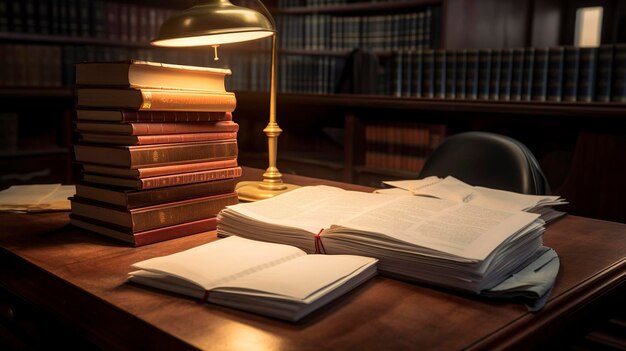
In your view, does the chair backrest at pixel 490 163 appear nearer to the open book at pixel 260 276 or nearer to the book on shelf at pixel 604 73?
the open book at pixel 260 276

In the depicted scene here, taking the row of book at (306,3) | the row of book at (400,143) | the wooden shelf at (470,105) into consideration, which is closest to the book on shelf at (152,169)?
the wooden shelf at (470,105)

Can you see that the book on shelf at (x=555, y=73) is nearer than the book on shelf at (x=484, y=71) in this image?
Yes

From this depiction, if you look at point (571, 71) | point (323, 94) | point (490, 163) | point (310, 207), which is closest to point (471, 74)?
point (571, 71)

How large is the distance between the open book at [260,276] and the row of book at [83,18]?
8.82 ft

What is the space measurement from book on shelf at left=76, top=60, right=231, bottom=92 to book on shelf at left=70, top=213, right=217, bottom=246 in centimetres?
24

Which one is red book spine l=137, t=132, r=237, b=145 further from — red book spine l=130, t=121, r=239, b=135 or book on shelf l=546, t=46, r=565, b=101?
book on shelf l=546, t=46, r=565, b=101

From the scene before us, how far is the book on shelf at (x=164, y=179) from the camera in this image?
3.26ft

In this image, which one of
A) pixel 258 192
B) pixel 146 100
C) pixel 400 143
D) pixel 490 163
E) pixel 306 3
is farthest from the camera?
pixel 306 3

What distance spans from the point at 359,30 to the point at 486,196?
2434 millimetres

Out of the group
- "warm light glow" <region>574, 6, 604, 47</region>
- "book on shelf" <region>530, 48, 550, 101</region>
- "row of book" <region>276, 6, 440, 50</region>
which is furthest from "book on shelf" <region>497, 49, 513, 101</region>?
"warm light glow" <region>574, 6, 604, 47</region>

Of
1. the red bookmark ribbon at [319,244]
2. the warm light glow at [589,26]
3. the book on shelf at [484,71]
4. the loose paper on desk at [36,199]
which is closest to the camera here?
the red bookmark ribbon at [319,244]

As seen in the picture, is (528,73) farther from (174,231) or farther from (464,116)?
(174,231)

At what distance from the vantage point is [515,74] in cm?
258

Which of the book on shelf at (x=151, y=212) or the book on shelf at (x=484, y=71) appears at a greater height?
the book on shelf at (x=484, y=71)
